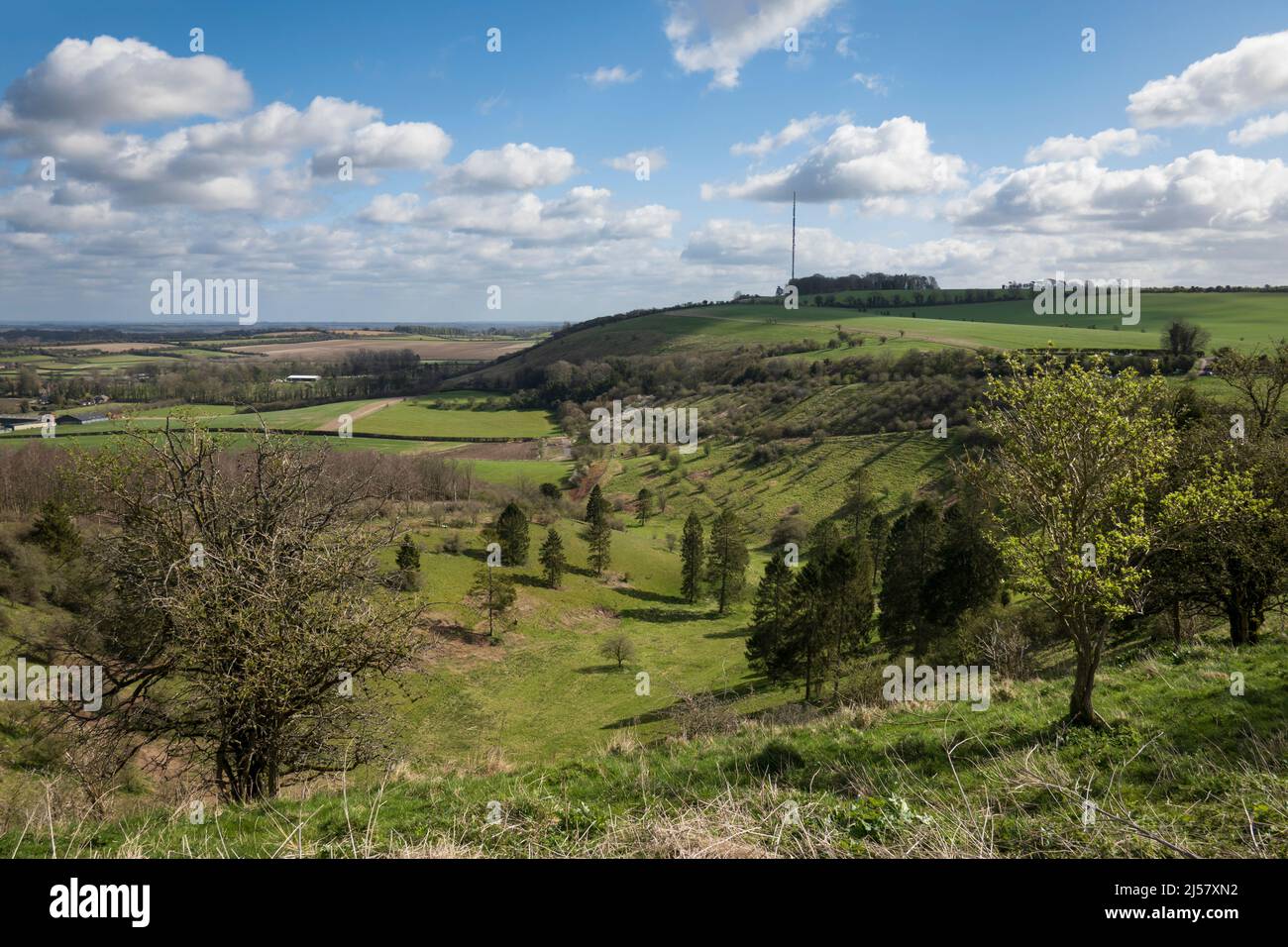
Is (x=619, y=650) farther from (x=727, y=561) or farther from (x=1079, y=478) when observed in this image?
(x=1079, y=478)

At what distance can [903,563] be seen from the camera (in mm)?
52250

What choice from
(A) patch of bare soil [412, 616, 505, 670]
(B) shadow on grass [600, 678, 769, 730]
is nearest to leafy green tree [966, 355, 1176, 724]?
(B) shadow on grass [600, 678, 769, 730]

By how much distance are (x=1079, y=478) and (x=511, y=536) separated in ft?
211

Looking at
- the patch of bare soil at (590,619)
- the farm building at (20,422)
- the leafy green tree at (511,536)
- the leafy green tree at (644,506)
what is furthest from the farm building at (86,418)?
the patch of bare soil at (590,619)

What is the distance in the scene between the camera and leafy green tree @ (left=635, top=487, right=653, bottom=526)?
10188 cm

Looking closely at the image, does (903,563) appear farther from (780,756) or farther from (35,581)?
(35,581)

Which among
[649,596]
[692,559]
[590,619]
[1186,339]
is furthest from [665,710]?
[1186,339]

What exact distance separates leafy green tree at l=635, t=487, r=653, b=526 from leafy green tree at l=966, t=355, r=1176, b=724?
88864 millimetres

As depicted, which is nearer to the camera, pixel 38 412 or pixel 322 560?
pixel 322 560

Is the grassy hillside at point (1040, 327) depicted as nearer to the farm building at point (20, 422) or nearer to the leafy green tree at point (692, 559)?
the leafy green tree at point (692, 559)

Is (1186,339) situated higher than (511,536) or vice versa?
(1186,339)

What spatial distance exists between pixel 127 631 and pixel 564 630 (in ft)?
167

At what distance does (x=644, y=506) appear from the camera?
4045 inches
